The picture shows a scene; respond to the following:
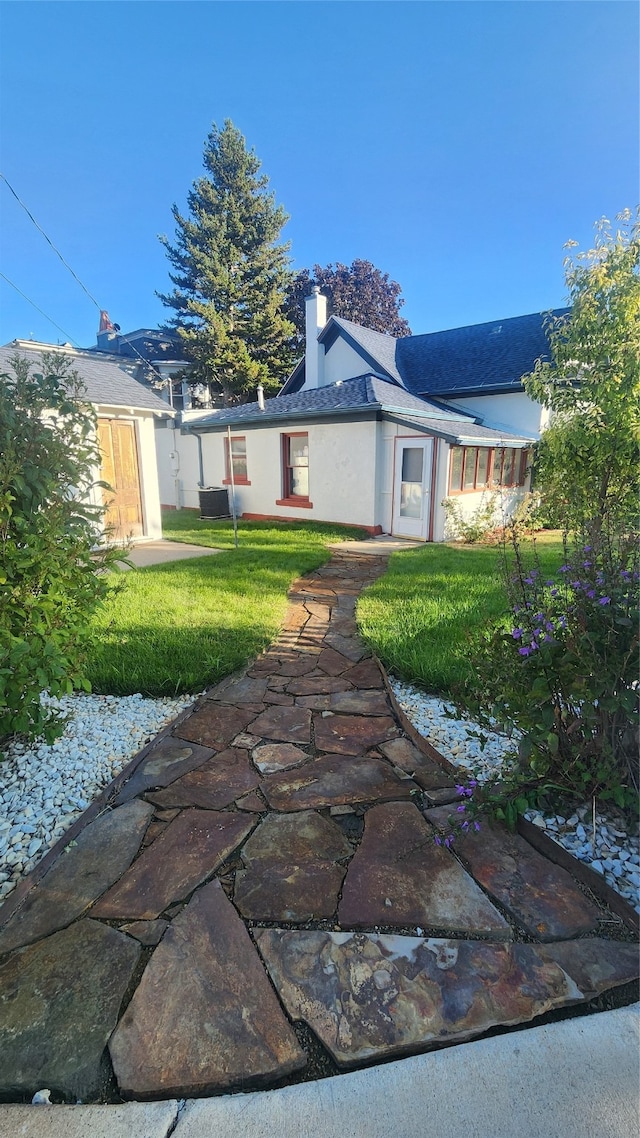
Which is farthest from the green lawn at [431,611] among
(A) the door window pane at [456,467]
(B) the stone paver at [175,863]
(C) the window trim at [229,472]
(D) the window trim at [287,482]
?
(C) the window trim at [229,472]

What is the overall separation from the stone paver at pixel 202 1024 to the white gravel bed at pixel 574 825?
1.36 m

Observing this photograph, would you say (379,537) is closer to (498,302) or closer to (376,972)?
(376,972)

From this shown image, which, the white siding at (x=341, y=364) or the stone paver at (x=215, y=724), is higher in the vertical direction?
the white siding at (x=341, y=364)

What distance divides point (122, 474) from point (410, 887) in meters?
9.40

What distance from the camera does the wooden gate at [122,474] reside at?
948cm

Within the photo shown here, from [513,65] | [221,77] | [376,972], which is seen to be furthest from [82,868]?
[221,77]

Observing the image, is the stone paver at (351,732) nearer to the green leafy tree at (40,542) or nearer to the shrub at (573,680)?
the shrub at (573,680)

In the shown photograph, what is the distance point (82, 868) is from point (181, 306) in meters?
29.6

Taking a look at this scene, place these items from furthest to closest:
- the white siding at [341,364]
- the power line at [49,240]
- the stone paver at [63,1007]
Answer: the white siding at [341,364], the power line at [49,240], the stone paver at [63,1007]

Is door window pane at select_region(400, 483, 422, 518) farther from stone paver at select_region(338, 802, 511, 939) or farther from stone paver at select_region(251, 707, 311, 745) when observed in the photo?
stone paver at select_region(338, 802, 511, 939)

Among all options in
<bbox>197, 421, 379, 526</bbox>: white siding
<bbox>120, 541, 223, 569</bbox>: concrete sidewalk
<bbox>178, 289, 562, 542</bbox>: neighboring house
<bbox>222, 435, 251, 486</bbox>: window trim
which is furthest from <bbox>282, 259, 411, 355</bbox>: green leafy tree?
<bbox>120, 541, 223, 569</bbox>: concrete sidewalk

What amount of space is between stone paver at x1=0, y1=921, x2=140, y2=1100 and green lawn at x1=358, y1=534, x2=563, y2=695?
213 centimetres

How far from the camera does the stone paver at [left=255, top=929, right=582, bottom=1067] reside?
1452mm

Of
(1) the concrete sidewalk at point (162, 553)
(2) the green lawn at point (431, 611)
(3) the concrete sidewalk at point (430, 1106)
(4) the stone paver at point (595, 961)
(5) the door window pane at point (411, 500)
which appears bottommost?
(4) the stone paver at point (595, 961)
